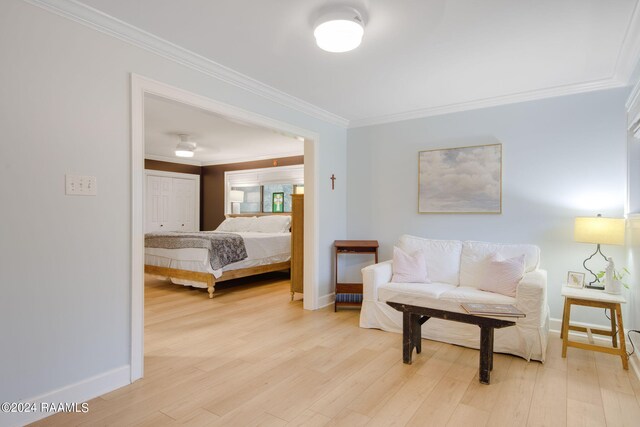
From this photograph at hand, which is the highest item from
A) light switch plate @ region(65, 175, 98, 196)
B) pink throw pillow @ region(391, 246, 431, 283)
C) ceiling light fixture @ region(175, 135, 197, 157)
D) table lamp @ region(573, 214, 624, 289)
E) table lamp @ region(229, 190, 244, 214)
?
ceiling light fixture @ region(175, 135, 197, 157)

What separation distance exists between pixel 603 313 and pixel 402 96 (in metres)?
2.87

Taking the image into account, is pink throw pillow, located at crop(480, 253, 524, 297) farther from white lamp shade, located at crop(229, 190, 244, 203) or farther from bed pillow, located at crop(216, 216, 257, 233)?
white lamp shade, located at crop(229, 190, 244, 203)

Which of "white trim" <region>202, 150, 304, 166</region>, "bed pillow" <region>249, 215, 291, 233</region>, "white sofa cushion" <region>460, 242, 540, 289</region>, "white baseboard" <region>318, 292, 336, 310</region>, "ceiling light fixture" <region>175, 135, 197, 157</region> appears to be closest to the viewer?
"white sofa cushion" <region>460, 242, 540, 289</region>

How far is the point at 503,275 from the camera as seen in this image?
3.15 metres

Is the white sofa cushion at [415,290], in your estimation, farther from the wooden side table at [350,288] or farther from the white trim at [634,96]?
the white trim at [634,96]

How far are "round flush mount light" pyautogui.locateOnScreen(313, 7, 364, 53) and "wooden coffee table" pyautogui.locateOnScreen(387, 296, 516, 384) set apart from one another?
6.43ft

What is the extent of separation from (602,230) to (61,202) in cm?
400

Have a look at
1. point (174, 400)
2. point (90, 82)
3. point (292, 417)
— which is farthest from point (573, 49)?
point (174, 400)

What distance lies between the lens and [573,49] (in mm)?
2643

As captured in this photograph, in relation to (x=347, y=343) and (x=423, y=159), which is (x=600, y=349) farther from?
(x=423, y=159)

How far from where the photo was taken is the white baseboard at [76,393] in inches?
74.5

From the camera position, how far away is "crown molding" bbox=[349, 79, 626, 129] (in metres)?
3.26

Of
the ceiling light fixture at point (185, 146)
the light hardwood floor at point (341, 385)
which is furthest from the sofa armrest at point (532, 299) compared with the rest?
the ceiling light fixture at point (185, 146)

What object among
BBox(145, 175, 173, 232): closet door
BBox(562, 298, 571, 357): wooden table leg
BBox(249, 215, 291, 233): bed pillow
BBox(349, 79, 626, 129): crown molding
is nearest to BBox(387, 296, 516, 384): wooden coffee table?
BBox(562, 298, 571, 357): wooden table leg
